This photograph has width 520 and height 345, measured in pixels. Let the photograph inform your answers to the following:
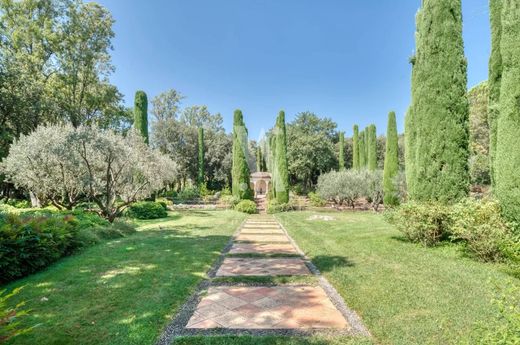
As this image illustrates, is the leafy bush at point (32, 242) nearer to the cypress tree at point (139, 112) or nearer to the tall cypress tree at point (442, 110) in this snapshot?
the tall cypress tree at point (442, 110)

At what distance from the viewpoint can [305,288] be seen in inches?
170

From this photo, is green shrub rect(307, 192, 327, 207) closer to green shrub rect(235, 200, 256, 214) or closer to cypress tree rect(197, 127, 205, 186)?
green shrub rect(235, 200, 256, 214)

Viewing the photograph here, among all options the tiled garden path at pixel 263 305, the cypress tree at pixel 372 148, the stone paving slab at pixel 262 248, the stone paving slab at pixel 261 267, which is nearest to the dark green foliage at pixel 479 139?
the cypress tree at pixel 372 148

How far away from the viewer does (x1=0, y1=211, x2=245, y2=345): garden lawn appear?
290cm

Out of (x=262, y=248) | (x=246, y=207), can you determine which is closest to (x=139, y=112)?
(x=246, y=207)

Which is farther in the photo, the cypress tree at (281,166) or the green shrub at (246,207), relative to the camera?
the cypress tree at (281,166)

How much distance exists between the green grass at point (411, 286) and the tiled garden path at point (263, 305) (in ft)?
0.92

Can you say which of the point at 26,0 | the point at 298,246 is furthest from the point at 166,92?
the point at 298,246

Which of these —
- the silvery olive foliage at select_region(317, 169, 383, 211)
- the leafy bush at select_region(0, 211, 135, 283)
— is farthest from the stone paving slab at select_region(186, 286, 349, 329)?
the silvery olive foliage at select_region(317, 169, 383, 211)

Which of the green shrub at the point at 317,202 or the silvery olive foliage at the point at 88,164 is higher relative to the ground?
the silvery olive foliage at the point at 88,164

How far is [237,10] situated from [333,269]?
11.7 m

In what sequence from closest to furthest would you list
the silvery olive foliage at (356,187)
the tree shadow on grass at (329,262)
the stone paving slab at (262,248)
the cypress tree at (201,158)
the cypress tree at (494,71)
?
the tree shadow on grass at (329,262)
the stone paving slab at (262,248)
the cypress tree at (494,71)
the silvery olive foliage at (356,187)
the cypress tree at (201,158)

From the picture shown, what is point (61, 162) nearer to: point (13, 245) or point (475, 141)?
point (13, 245)

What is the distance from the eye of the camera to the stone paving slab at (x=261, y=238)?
866 cm
